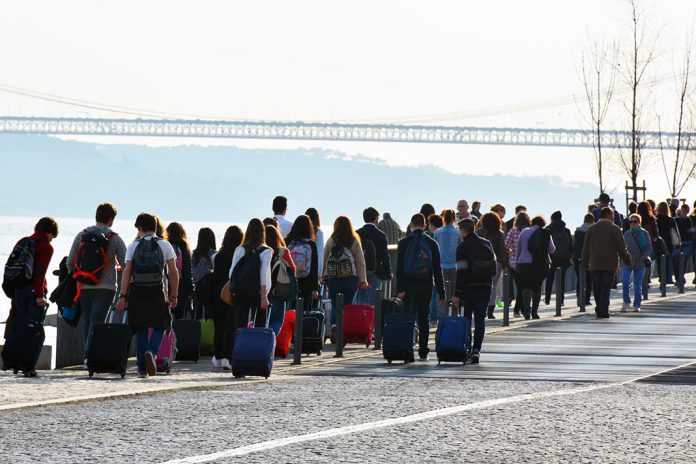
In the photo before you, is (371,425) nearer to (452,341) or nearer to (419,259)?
(452,341)

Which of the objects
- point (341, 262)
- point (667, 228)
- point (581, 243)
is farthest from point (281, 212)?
point (667, 228)

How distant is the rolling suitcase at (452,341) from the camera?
16172mm

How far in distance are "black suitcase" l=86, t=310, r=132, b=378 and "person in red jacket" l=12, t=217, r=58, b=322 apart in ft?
2.19

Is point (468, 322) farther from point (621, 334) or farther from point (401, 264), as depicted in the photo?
point (621, 334)

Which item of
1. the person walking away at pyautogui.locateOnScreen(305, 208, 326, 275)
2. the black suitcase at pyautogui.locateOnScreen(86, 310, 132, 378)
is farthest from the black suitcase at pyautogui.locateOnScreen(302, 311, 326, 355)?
the black suitcase at pyautogui.locateOnScreen(86, 310, 132, 378)

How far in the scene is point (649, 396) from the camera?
42.8 feet

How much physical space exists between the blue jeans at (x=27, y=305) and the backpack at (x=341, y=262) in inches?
162

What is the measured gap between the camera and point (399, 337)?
16.2 m

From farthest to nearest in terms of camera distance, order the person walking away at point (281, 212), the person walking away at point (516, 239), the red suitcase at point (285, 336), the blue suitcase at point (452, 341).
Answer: the person walking away at point (516, 239) < the person walking away at point (281, 212) < the red suitcase at point (285, 336) < the blue suitcase at point (452, 341)

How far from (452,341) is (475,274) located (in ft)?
2.31

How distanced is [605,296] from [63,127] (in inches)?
4653

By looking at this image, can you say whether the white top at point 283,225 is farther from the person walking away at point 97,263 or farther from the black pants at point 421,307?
the person walking away at point 97,263

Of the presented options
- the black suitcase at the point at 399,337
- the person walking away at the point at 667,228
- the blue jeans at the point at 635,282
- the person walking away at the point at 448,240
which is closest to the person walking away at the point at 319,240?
the black suitcase at the point at 399,337

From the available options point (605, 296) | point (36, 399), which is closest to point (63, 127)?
point (605, 296)
